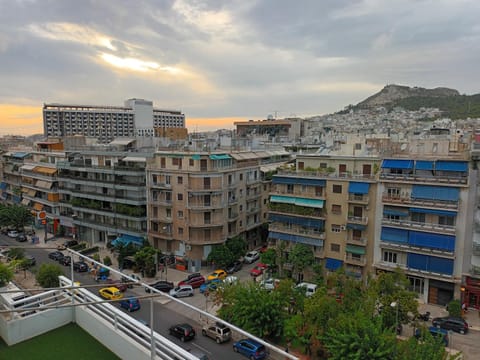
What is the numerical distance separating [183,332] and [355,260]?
18.0m

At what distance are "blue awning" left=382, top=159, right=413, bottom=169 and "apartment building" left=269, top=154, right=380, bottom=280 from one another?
5.63 feet

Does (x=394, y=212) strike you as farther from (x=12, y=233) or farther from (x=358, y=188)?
(x=12, y=233)

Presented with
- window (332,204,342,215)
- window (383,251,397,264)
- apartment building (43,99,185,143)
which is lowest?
window (383,251,397,264)

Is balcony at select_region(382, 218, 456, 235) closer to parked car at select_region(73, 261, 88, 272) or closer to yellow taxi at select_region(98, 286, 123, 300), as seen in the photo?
yellow taxi at select_region(98, 286, 123, 300)

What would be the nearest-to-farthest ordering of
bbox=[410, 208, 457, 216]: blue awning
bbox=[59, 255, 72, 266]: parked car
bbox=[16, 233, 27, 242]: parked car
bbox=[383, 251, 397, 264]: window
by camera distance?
bbox=[410, 208, 457, 216]: blue awning < bbox=[383, 251, 397, 264]: window < bbox=[59, 255, 72, 266]: parked car < bbox=[16, 233, 27, 242]: parked car

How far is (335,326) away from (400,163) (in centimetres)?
1776

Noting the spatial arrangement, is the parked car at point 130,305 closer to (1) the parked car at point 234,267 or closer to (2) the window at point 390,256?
(1) the parked car at point 234,267

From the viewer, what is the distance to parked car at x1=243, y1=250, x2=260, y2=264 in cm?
4428

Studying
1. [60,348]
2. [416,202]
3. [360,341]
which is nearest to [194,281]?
[360,341]

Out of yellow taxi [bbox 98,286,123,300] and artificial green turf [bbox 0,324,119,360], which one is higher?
artificial green turf [bbox 0,324,119,360]

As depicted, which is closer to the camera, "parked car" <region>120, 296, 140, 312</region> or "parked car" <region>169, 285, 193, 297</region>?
"parked car" <region>120, 296, 140, 312</region>

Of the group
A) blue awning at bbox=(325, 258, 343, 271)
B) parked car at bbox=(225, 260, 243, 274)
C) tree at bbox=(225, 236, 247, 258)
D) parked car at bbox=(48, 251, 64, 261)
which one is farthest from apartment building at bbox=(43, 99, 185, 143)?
blue awning at bbox=(325, 258, 343, 271)

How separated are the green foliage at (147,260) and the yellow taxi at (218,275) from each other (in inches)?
255

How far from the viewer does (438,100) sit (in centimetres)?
13838
